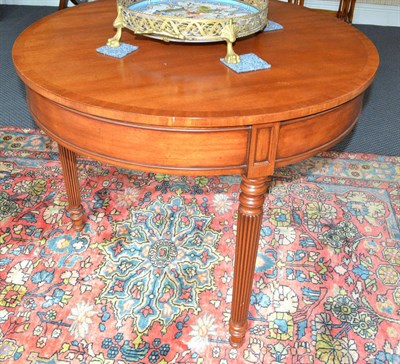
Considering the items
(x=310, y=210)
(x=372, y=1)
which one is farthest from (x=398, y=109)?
(x=372, y=1)

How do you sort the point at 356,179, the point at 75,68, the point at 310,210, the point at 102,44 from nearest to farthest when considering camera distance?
the point at 75,68, the point at 102,44, the point at 310,210, the point at 356,179

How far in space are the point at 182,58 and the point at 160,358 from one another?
0.92 metres

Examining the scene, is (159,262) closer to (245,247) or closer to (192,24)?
(245,247)

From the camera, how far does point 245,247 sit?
1.26 metres

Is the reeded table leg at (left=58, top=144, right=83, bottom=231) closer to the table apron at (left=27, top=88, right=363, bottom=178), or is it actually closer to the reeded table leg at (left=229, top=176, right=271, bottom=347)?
the table apron at (left=27, top=88, right=363, bottom=178)

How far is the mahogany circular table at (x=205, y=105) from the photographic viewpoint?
3.39 ft

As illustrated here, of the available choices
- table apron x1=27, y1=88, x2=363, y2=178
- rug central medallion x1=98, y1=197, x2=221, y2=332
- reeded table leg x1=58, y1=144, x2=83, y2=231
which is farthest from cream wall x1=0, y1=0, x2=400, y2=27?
table apron x1=27, y1=88, x2=363, y2=178

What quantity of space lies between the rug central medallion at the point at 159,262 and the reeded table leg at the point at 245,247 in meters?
A: 0.21

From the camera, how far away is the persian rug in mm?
1465

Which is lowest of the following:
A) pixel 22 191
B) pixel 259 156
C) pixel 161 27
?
pixel 22 191

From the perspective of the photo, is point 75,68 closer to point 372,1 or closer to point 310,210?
point 310,210

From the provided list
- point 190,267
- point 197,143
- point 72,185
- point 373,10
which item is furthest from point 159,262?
point 373,10

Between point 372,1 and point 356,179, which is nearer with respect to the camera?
point 356,179

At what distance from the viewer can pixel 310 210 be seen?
2.04 meters
